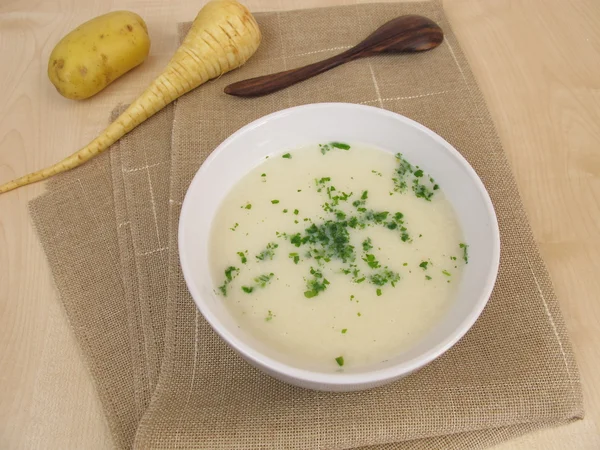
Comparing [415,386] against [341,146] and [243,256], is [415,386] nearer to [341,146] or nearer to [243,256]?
[243,256]

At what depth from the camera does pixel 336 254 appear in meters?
1.02

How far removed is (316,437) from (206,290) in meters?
0.32

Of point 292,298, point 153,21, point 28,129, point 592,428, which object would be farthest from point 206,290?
point 153,21

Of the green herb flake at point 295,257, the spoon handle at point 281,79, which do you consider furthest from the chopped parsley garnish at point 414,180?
the spoon handle at point 281,79

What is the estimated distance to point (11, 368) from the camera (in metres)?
1.12

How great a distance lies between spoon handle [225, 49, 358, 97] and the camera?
145 cm

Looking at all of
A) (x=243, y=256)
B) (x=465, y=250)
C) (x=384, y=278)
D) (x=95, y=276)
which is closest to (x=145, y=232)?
(x=95, y=276)

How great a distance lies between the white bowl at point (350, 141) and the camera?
0.84 meters

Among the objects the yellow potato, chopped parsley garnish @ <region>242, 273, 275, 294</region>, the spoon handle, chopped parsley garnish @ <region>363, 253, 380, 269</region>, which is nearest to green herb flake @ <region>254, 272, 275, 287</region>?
chopped parsley garnish @ <region>242, 273, 275, 294</region>

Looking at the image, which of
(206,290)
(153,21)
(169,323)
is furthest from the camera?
Result: (153,21)

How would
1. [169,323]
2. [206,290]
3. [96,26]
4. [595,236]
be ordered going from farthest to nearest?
[96,26] → [595,236] → [169,323] → [206,290]

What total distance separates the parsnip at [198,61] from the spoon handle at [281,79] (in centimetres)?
9

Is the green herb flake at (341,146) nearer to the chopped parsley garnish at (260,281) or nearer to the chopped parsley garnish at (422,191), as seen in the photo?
the chopped parsley garnish at (422,191)

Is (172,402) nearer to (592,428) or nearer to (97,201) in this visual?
(97,201)
